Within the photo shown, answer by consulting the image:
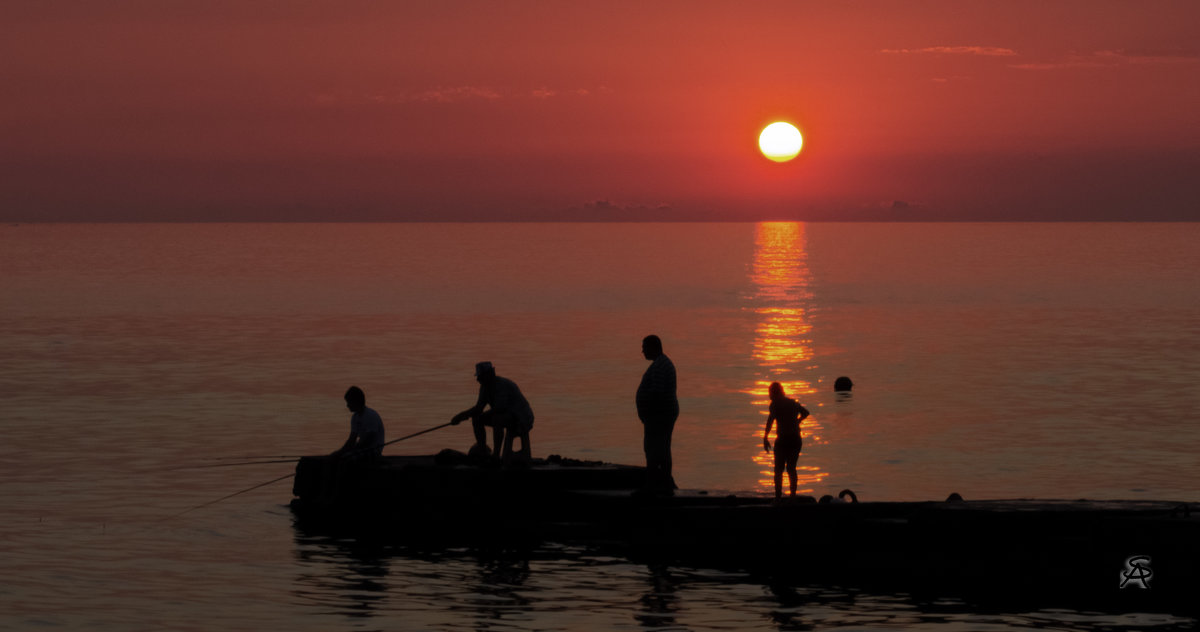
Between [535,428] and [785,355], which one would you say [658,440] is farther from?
[785,355]

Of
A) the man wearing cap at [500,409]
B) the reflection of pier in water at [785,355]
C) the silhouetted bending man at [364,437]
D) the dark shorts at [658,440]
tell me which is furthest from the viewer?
the reflection of pier in water at [785,355]

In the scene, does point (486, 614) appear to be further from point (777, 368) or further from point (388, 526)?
point (777, 368)

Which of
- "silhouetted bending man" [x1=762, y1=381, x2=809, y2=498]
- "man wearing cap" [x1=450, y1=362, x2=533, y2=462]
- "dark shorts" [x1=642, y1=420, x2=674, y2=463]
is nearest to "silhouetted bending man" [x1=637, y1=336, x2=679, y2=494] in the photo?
"dark shorts" [x1=642, y1=420, x2=674, y2=463]

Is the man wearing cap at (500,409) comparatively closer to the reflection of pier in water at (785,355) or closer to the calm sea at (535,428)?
the calm sea at (535,428)

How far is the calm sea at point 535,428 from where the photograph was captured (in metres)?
20.6

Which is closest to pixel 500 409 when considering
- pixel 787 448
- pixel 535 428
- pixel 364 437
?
pixel 364 437

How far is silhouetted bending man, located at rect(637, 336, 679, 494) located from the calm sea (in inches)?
61.9

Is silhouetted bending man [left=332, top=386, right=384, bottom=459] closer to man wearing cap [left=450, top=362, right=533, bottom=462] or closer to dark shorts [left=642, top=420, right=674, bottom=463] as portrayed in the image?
man wearing cap [left=450, top=362, right=533, bottom=462]

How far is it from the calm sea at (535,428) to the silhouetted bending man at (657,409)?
157 centimetres

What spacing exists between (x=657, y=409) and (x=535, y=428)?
17.1m

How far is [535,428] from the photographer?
3969 cm

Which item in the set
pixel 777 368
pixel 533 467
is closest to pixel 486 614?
pixel 533 467

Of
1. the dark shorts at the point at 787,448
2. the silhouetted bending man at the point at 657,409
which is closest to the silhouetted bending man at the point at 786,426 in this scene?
the dark shorts at the point at 787,448

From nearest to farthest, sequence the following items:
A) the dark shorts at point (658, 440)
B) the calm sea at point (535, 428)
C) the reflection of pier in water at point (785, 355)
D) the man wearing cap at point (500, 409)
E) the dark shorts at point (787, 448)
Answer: the calm sea at point (535, 428) → the dark shorts at point (787, 448) → the dark shorts at point (658, 440) → the man wearing cap at point (500, 409) → the reflection of pier in water at point (785, 355)
